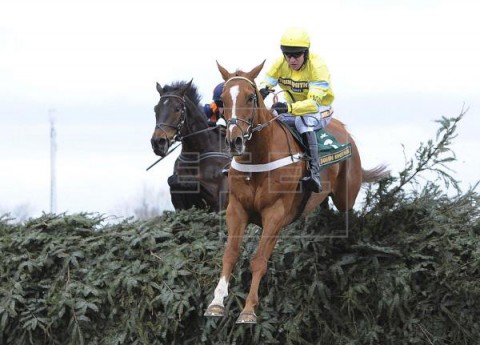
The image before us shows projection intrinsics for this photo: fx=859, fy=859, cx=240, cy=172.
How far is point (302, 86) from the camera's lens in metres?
8.51

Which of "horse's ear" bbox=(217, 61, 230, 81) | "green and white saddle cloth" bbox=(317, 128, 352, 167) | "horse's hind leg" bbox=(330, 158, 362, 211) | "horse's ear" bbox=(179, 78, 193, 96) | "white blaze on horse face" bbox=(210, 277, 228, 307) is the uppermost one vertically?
"horse's ear" bbox=(179, 78, 193, 96)

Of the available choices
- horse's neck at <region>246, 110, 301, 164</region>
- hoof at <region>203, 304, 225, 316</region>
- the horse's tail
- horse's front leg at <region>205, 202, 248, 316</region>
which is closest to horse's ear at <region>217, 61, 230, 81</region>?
horse's neck at <region>246, 110, 301, 164</region>

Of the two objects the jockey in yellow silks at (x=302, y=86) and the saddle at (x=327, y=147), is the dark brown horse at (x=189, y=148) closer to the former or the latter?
the saddle at (x=327, y=147)

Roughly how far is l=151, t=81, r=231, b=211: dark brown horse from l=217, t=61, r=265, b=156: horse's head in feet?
13.1

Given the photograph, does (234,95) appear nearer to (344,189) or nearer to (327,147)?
(327,147)

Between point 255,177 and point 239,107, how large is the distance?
774 millimetres

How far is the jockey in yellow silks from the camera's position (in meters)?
8.11

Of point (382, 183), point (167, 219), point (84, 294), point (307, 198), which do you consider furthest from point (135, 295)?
point (382, 183)

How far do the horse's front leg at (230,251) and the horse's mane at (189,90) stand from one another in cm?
468

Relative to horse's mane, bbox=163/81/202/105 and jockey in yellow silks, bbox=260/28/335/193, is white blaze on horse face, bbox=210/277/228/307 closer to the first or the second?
jockey in yellow silks, bbox=260/28/335/193

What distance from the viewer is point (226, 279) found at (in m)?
7.47

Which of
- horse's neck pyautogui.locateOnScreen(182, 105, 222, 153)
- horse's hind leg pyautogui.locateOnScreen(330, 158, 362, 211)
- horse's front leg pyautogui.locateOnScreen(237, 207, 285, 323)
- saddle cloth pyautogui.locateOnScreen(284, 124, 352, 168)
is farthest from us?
horse's neck pyautogui.locateOnScreen(182, 105, 222, 153)

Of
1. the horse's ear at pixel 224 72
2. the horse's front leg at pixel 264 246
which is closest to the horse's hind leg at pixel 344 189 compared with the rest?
the horse's front leg at pixel 264 246

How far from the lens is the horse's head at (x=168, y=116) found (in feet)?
38.0
